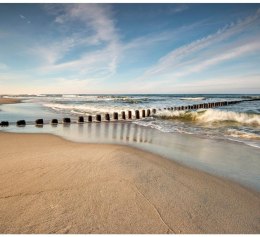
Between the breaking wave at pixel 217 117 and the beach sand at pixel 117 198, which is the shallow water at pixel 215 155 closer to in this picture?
the beach sand at pixel 117 198

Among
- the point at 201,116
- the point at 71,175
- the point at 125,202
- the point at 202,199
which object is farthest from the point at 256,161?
the point at 201,116

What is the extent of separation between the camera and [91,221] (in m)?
2.66

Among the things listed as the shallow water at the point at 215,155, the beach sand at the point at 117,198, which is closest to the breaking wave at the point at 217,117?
the shallow water at the point at 215,155

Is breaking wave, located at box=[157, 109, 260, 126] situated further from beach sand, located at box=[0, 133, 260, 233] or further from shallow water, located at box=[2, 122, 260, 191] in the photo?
beach sand, located at box=[0, 133, 260, 233]

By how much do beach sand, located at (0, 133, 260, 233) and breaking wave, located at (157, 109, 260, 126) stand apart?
401 inches

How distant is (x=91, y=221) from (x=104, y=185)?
972mm

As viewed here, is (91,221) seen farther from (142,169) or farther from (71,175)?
(142,169)

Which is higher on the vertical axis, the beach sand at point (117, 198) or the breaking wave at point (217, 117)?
the beach sand at point (117, 198)

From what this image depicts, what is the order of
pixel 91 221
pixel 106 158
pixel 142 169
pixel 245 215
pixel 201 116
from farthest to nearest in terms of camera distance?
pixel 201 116, pixel 106 158, pixel 142 169, pixel 245 215, pixel 91 221

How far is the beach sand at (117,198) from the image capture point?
2615 mm

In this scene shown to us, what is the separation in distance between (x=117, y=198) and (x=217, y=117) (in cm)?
1327

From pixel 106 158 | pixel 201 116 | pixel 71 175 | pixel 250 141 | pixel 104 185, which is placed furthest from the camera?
pixel 201 116

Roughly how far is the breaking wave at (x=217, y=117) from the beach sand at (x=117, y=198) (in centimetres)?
1018

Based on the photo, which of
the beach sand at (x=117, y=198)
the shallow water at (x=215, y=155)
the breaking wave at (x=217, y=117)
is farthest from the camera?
the breaking wave at (x=217, y=117)
